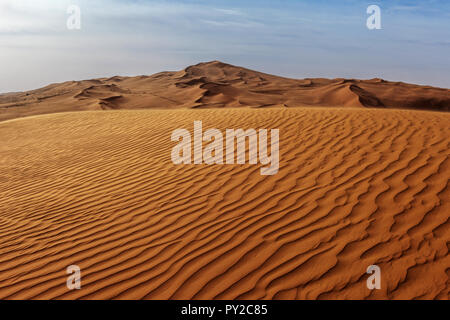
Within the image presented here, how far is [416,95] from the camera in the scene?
30.3 meters

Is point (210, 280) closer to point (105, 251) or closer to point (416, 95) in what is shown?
point (105, 251)

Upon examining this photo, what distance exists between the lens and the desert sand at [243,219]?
321 cm

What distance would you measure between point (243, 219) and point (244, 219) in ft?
0.04

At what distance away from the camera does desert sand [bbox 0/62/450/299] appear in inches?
127

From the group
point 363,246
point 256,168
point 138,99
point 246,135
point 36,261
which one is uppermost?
point 138,99

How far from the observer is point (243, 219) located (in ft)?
14.0

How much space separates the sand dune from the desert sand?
2 centimetres

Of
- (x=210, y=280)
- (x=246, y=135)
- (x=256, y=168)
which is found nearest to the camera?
(x=210, y=280)

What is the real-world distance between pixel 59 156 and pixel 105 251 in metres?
5.35

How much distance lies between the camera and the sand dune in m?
3.21

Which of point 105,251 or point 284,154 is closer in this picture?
point 105,251

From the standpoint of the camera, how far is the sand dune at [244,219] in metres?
3.21

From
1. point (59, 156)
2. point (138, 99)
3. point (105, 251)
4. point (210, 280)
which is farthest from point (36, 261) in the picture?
point (138, 99)

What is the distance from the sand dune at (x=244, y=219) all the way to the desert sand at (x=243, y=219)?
0.02 m
